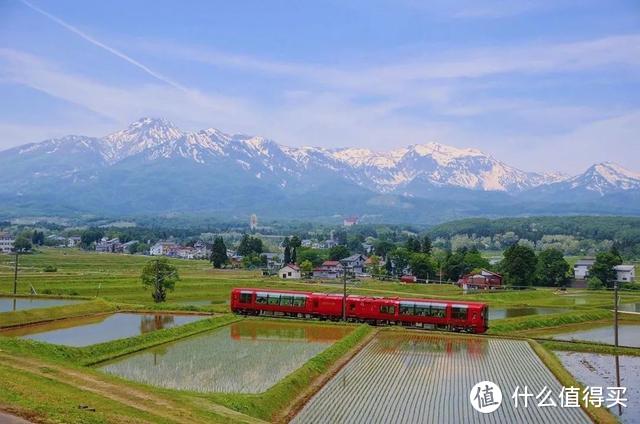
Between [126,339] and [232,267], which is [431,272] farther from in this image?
[126,339]

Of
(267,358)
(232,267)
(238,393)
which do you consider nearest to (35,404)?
(238,393)

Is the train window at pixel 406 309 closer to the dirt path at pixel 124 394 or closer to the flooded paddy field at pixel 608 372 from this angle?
the flooded paddy field at pixel 608 372

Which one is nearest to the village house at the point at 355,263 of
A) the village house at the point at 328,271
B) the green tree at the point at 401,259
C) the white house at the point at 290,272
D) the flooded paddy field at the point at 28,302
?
the village house at the point at 328,271

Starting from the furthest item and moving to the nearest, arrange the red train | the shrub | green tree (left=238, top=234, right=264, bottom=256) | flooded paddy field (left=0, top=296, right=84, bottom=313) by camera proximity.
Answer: green tree (left=238, top=234, right=264, bottom=256)
the shrub
flooded paddy field (left=0, top=296, right=84, bottom=313)
the red train

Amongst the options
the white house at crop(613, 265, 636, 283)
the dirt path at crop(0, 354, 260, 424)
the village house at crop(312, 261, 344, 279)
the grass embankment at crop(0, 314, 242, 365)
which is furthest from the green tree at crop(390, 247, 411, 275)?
the dirt path at crop(0, 354, 260, 424)

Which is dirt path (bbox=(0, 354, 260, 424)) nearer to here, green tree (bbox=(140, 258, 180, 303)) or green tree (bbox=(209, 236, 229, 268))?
green tree (bbox=(140, 258, 180, 303))

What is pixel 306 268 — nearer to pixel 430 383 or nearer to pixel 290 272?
pixel 290 272

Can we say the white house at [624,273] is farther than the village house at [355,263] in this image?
No
